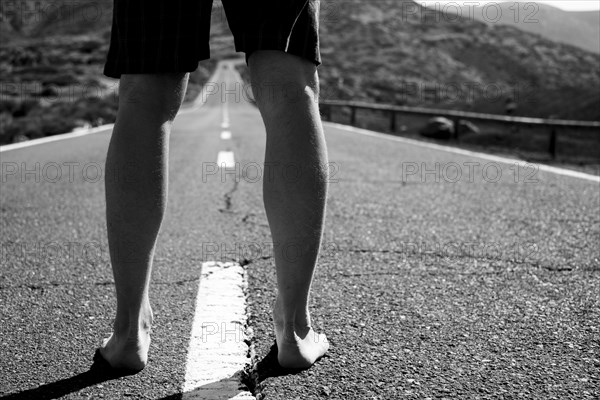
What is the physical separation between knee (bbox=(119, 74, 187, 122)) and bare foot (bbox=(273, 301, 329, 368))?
524 mm

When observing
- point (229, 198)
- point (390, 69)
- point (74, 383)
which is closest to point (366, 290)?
point (74, 383)

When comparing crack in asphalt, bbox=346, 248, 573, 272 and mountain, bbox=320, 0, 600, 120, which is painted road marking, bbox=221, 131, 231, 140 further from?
crack in asphalt, bbox=346, 248, 573, 272

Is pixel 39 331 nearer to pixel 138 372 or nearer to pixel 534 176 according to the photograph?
pixel 138 372

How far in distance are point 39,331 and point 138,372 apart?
38 centimetres

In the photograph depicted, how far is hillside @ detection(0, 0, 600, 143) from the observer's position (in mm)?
11938

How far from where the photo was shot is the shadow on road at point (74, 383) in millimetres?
1221

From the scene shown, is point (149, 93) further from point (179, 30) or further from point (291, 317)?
point (291, 317)

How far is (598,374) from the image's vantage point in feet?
4.35

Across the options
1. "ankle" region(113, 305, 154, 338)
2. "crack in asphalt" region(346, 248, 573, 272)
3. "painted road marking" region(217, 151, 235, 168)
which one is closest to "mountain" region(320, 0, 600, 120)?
"painted road marking" region(217, 151, 235, 168)

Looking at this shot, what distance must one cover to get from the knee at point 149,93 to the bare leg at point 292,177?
0.19 meters

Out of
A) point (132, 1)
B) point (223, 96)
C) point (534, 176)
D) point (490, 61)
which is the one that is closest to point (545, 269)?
point (132, 1)

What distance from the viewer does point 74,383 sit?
50.3 inches

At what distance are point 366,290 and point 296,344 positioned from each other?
1.92ft

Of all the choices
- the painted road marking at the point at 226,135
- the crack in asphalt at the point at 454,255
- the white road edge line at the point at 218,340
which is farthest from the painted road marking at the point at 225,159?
the white road edge line at the point at 218,340
